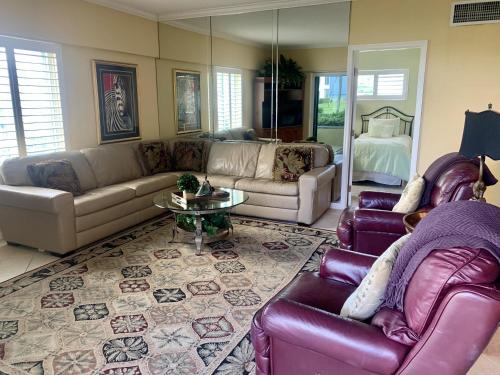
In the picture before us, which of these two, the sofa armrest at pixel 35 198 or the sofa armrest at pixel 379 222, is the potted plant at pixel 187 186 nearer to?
the sofa armrest at pixel 35 198

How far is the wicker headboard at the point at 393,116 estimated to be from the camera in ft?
25.4

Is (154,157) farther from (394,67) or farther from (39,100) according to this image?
(394,67)

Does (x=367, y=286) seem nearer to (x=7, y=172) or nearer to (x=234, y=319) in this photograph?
(x=234, y=319)

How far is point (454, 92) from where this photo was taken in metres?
4.25

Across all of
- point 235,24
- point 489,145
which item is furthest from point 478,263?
point 235,24

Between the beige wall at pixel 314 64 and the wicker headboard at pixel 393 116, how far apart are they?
10.3 feet

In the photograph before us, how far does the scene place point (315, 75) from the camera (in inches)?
203

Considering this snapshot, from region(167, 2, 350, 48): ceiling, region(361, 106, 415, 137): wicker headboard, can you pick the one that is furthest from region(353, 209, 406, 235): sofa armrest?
region(361, 106, 415, 137): wicker headboard

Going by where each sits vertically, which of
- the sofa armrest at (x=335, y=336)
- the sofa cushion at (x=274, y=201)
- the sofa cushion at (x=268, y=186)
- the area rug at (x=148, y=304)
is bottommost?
the area rug at (x=148, y=304)

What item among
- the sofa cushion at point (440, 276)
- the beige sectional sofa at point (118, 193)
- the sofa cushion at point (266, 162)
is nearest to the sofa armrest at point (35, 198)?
the beige sectional sofa at point (118, 193)

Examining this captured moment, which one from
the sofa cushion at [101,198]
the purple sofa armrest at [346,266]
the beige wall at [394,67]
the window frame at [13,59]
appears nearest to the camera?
the purple sofa armrest at [346,266]

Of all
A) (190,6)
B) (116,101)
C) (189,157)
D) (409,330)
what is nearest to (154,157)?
(189,157)

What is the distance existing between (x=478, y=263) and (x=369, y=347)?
0.48 meters

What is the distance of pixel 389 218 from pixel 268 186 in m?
1.88
